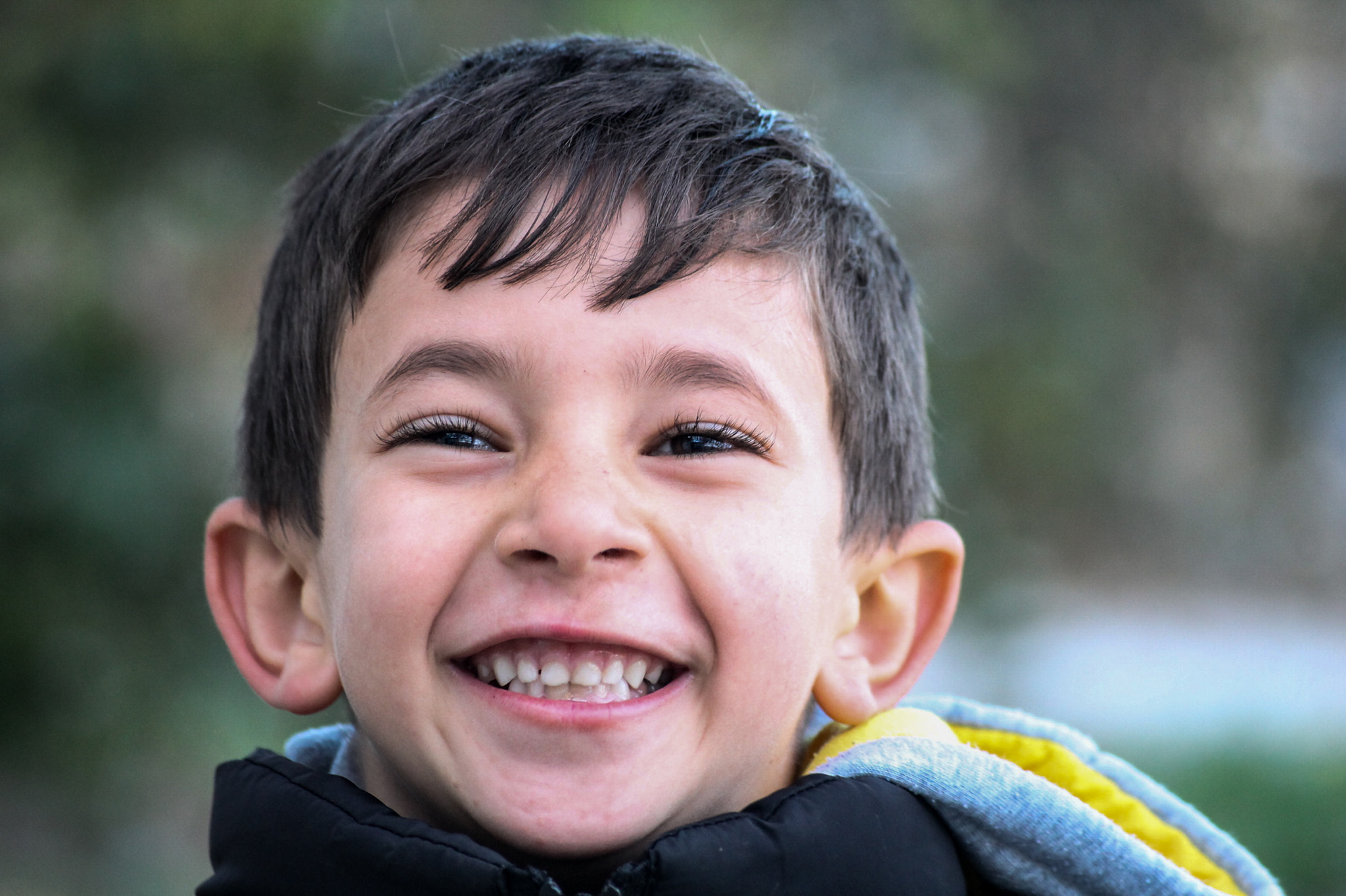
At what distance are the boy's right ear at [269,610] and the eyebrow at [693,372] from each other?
525mm

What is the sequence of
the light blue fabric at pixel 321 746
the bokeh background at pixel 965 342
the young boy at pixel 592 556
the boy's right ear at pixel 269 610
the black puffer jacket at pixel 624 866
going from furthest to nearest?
the bokeh background at pixel 965 342 < the light blue fabric at pixel 321 746 < the boy's right ear at pixel 269 610 < the young boy at pixel 592 556 < the black puffer jacket at pixel 624 866

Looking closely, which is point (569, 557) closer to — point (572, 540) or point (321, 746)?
point (572, 540)

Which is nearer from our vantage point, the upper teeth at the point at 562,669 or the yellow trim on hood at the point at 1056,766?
the upper teeth at the point at 562,669

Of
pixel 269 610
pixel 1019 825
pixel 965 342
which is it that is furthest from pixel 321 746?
pixel 965 342

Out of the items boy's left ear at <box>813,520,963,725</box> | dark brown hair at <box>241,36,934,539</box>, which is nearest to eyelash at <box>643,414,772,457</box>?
dark brown hair at <box>241,36,934,539</box>

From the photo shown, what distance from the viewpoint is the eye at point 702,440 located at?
1444mm

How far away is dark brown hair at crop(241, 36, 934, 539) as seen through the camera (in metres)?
1.47

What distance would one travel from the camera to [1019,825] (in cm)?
144

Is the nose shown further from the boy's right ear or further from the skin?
the boy's right ear

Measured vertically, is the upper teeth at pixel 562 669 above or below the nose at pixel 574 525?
below

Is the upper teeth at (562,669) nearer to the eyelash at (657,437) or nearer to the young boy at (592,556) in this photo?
the young boy at (592,556)

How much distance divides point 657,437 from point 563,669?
0.93ft

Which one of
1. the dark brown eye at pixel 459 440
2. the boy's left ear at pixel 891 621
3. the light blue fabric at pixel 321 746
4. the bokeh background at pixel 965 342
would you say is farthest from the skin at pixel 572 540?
the bokeh background at pixel 965 342

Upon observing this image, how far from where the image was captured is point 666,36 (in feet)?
10.9
